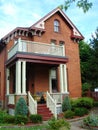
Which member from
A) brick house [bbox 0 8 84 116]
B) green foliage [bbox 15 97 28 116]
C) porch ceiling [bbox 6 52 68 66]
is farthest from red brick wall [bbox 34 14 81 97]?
green foliage [bbox 15 97 28 116]

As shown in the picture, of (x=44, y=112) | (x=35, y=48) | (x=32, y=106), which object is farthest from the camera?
(x=35, y=48)

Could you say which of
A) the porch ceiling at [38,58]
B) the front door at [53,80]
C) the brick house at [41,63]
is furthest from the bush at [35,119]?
the front door at [53,80]

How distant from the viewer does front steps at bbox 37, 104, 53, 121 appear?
18.0m

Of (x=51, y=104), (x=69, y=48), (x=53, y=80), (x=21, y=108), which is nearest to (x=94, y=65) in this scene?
(x=69, y=48)

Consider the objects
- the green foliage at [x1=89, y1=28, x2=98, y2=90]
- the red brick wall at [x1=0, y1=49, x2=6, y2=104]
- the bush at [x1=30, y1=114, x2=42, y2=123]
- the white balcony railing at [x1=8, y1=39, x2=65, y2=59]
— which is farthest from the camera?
the green foliage at [x1=89, y1=28, x2=98, y2=90]

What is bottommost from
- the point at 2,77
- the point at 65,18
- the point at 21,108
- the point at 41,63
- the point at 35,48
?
the point at 21,108

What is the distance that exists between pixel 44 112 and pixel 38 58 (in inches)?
190

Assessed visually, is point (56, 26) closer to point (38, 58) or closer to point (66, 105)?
point (38, 58)

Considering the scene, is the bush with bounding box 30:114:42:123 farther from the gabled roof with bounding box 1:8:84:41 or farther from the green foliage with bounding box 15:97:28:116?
the gabled roof with bounding box 1:8:84:41

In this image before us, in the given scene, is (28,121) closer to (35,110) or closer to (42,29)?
(35,110)

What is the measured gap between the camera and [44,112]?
1853 centimetres

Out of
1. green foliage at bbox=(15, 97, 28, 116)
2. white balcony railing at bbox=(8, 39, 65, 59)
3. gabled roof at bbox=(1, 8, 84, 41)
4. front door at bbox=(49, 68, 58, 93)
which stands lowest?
green foliage at bbox=(15, 97, 28, 116)

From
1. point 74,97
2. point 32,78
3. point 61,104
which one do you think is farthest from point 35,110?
point 74,97

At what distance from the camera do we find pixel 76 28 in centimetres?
2808
